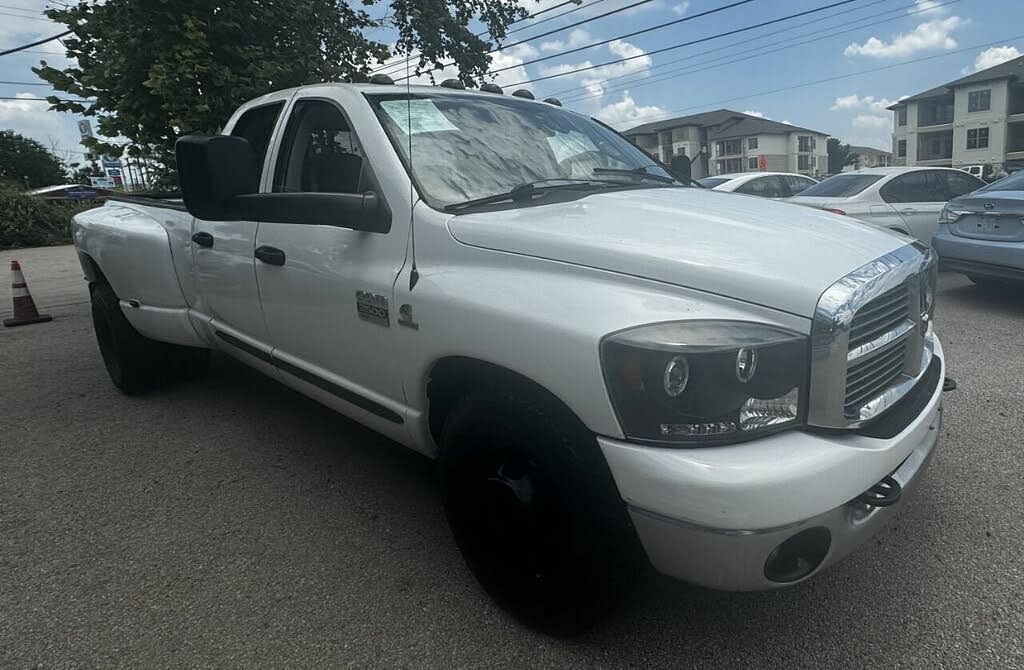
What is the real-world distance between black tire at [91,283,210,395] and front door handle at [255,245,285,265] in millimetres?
1865

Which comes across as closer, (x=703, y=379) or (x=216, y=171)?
(x=703, y=379)

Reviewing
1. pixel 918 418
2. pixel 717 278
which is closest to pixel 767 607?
pixel 918 418

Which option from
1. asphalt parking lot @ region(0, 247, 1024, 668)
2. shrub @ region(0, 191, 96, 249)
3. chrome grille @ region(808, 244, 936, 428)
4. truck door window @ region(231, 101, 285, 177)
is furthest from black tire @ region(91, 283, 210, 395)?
shrub @ region(0, 191, 96, 249)

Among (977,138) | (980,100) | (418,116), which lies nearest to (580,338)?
(418,116)

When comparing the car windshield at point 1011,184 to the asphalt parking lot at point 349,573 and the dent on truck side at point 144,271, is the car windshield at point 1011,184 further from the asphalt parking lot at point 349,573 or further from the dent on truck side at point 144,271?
the dent on truck side at point 144,271

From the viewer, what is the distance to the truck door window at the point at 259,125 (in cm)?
317

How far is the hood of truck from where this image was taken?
1.63m

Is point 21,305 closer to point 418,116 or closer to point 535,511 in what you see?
point 418,116

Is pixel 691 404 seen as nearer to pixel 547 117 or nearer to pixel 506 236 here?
pixel 506 236

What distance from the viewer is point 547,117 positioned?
2994 mm

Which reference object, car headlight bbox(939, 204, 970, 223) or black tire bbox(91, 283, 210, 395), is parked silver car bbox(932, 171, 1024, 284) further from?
black tire bbox(91, 283, 210, 395)

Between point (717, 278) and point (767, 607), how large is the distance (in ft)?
3.84

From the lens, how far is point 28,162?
6297 centimetres

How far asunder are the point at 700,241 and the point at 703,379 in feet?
1.59
